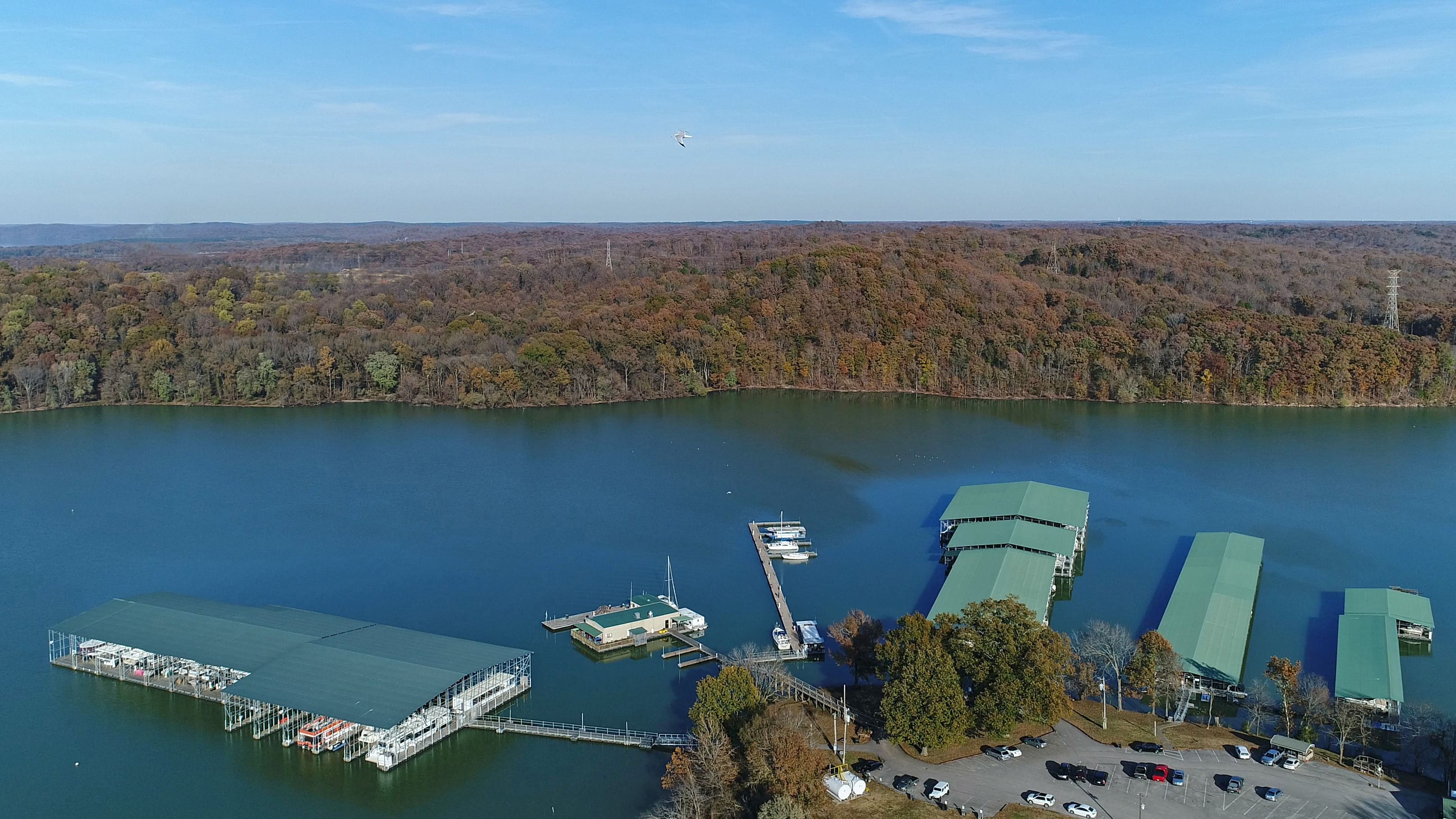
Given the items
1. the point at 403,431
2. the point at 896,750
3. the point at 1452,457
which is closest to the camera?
the point at 896,750

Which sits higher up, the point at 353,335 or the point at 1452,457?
the point at 353,335

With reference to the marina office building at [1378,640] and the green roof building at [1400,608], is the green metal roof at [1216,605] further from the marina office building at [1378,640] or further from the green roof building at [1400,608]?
the green roof building at [1400,608]

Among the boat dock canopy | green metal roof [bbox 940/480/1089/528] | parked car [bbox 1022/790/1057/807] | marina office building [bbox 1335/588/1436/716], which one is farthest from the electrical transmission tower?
the boat dock canopy

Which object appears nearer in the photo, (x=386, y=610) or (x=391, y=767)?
(x=391, y=767)

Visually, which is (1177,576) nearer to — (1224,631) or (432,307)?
(1224,631)

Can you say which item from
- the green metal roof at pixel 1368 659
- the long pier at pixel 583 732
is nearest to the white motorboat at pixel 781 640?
the long pier at pixel 583 732

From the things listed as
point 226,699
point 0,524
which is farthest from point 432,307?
point 226,699

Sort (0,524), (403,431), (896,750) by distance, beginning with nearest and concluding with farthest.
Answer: (896,750) < (0,524) < (403,431)
